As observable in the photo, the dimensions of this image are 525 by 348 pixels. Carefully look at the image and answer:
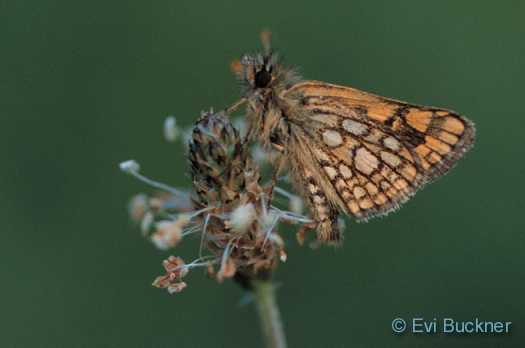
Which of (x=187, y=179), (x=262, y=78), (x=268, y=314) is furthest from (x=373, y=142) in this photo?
(x=187, y=179)

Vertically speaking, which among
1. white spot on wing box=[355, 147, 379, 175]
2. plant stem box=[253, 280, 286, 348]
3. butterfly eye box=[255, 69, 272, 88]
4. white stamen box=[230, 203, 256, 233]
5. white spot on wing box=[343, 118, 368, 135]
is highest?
butterfly eye box=[255, 69, 272, 88]

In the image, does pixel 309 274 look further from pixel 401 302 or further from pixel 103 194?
pixel 103 194

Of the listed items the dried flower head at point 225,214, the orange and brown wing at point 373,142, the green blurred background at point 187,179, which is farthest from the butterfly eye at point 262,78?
the green blurred background at point 187,179

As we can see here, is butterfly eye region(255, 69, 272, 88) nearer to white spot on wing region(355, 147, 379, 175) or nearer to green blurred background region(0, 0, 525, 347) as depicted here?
white spot on wing region(355, 147, 379, 175)

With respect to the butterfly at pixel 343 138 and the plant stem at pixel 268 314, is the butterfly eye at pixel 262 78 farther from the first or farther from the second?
the plant stem at pixel 268 314

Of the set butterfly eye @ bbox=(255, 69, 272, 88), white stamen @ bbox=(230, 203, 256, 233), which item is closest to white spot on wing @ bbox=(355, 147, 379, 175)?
butterfly eye @ bbox=(255, 69, 272, 88)

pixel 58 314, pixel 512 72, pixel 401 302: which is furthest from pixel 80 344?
pixel 512 72
